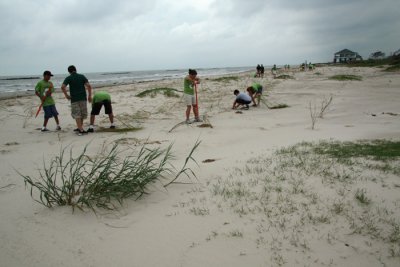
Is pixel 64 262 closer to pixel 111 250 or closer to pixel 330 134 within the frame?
pixel 111 250

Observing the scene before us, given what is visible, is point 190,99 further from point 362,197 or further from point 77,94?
point 362,197

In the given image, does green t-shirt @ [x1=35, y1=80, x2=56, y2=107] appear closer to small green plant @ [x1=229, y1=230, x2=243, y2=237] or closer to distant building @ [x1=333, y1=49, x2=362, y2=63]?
small green plant @ [x1=229, y1=230, x2=243, y2=237]

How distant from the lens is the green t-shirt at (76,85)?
7.13 m

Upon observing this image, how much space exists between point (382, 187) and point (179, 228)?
7.43ft

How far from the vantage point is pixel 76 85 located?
719cm

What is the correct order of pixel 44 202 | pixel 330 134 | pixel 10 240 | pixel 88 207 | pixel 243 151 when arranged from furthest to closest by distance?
1. pixel 330 134
2. pixel 243 151
3. pixel 44 202
4. pixel 88 207
5. pixel 10 240

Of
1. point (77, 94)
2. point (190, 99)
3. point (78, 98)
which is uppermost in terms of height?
point (77, 94)

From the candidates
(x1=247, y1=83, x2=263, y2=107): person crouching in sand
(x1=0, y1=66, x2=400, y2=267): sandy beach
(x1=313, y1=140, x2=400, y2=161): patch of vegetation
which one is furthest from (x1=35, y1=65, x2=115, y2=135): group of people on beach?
(x1=313, y1=140, x2=400, y2=161): patch of vegetation

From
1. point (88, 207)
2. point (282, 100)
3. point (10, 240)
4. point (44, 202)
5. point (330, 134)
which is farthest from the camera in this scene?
point (282, 100)

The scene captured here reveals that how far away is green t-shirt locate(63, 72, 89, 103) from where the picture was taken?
7.13m

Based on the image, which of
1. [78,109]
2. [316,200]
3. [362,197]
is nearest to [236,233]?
[316,200]

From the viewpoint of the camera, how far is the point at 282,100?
12195 mm

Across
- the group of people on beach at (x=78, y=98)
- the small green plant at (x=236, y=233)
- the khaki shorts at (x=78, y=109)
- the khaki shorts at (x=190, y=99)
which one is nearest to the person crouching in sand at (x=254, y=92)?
the group of people on beach at (x=78, y=98)

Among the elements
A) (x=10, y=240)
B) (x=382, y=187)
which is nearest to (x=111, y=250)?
(x=10, y=240)
